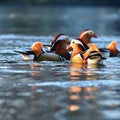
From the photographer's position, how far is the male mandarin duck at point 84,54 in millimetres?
17939

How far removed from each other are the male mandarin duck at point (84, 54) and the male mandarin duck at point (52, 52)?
9.6 inches

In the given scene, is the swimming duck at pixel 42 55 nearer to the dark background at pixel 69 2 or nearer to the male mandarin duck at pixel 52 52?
the male mandarin duck at pixel 52 52

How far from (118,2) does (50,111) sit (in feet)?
369

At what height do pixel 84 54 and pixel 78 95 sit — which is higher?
pixel 84 54

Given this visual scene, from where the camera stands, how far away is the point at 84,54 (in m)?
18.3

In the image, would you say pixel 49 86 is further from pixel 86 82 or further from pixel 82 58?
pixel 82 58

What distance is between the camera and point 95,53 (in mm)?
17828

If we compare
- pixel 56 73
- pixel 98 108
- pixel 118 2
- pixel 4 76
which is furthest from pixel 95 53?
pixel 118 2

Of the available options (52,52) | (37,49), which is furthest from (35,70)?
(52,52)

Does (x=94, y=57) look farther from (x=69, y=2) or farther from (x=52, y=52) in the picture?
(x=69, y=2)

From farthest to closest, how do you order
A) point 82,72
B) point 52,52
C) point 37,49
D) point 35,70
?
point 52,52
point 37,49
point 35,70
point 82,72

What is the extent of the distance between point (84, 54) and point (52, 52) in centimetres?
161

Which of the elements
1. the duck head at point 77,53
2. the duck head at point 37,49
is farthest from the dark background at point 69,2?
the duck head at point 77,53

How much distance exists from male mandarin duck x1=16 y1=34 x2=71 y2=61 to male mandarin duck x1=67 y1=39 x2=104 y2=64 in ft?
0.80
